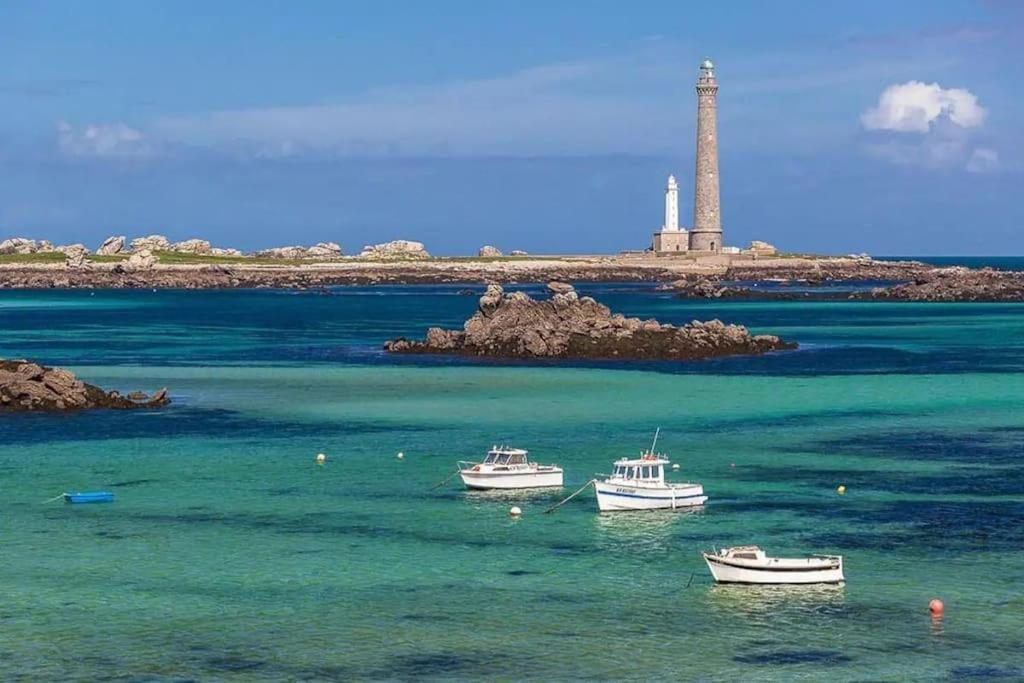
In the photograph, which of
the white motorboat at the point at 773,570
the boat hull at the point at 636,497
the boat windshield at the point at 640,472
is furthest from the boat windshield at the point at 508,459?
the white motorboat at the point at 773,570

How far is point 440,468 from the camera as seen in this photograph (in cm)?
4622

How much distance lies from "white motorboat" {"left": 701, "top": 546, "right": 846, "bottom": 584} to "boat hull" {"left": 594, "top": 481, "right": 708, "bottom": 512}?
714 cm

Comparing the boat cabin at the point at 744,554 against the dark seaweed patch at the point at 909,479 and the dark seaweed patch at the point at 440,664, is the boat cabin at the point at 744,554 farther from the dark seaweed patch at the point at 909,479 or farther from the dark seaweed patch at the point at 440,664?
the dark seaweed patch at the point at 909,479

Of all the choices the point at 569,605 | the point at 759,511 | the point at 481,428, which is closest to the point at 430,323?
the point at 481,428

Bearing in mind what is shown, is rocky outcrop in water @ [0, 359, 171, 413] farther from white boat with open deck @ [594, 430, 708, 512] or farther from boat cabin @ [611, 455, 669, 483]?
white boat with open deck @ [594, 430, 708, 512]

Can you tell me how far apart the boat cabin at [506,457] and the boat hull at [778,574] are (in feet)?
38.4

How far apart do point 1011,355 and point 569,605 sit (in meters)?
62.1

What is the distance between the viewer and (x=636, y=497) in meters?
39.0

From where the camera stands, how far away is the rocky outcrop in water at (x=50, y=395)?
2352 inches

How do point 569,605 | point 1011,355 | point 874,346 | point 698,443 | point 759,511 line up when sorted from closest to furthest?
point 569,605 < point 759,511 < point 698,443 < point 1011,355 < point 874,346

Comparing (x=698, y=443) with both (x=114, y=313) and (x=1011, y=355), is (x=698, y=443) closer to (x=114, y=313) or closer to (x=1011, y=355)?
(x=1011, y=355)

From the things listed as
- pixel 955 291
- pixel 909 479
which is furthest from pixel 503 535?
pixel 955 291

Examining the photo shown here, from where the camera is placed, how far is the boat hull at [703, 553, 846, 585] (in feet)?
103

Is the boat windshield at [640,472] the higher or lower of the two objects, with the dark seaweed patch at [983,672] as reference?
higher
